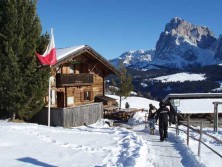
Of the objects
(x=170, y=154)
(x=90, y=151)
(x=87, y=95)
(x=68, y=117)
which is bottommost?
(x=170, y=154)

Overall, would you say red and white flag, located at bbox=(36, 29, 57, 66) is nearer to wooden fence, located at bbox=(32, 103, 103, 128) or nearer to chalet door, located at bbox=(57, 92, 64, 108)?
wooden fence, located at bbox=(32, 103, 103, 128)

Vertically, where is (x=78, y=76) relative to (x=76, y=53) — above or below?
below

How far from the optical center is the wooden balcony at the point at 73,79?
31.8m

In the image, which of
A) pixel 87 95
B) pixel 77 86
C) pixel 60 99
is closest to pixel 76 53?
pixel 77 86

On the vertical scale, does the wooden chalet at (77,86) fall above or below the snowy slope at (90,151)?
above

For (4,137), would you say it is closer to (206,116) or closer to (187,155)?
(187,155)

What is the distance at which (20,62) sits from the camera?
2327 cm

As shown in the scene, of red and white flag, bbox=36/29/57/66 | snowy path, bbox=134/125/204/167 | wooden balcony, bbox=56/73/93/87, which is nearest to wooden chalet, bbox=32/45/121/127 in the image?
wooden balcony, bbox=56/73/93/87

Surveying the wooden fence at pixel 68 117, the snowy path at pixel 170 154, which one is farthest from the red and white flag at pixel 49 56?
the snowy path at pixel 170 154

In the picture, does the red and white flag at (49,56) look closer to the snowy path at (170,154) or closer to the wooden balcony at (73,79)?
the snowy path at (170,154)

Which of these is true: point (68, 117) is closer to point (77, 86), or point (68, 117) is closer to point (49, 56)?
point (49, 56)

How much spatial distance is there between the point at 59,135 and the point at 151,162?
6.57 metres

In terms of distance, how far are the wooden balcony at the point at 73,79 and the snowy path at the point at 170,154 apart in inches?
631

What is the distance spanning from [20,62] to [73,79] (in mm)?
9949
